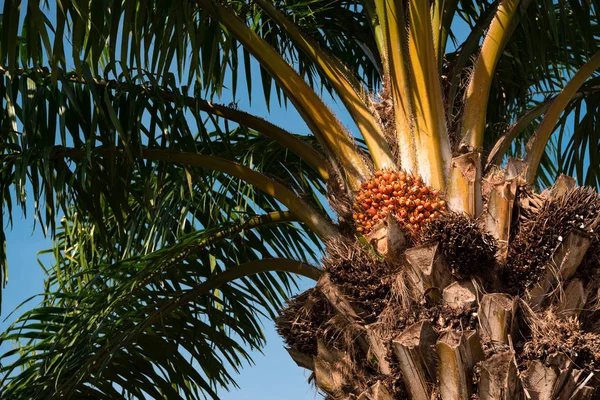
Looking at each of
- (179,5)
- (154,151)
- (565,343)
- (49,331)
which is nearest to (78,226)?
(49,331)

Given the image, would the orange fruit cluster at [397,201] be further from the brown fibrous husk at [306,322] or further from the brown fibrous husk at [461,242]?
the brown fibrous husk at [306,322]

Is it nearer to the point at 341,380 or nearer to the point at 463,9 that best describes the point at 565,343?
the point at 341,380

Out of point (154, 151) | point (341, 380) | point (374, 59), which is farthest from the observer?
point (374, 59)

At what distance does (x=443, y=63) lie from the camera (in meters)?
5.49

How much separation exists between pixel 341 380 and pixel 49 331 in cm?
202

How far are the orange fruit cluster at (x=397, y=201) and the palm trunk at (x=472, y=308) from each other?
0.43ft

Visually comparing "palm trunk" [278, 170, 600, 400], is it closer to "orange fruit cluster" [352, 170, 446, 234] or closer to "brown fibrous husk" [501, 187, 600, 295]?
"brown fibrous husk" [501, 187, 600, 295]

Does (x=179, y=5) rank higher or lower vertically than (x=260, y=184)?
higher

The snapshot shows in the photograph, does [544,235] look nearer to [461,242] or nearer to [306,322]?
[461,242]

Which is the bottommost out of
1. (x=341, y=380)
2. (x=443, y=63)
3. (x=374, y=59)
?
(x=341, y=380)

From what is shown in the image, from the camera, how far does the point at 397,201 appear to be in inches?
165

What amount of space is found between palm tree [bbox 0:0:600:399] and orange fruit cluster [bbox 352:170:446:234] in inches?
0.4

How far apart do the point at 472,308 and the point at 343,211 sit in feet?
3.15

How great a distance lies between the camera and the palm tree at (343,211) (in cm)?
384
